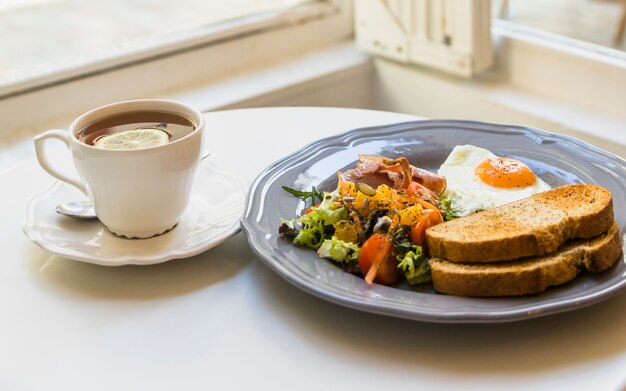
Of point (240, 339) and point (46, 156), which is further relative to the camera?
point (46, 156)

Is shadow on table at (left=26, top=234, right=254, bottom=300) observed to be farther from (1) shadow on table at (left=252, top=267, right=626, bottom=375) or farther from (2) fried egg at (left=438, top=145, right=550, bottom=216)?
(2) fried egg at (left=438, top=145, right=550, bottom=216)

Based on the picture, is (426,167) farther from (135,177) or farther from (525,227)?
(135,177)

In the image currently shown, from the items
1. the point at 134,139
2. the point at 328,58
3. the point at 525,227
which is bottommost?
the point at 328,58

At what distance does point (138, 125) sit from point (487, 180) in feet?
1.90

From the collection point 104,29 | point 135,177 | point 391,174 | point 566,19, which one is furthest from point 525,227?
point 104,29

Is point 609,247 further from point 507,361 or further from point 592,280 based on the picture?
point 507,361

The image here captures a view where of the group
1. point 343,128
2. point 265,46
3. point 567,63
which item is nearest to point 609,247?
point 343,128

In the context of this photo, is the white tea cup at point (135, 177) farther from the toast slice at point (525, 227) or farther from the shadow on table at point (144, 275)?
the toast slice at point (525, 227)

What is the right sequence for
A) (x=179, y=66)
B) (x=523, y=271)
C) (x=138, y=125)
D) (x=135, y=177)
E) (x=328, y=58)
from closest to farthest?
(x=523, y=271)
(x=135, y=177)
(x=138, y=125)
(x=179, y=66)
(x=328, y=58)

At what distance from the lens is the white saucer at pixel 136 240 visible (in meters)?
1.03

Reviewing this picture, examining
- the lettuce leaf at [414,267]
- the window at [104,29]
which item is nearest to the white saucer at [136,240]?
the lettuce leaf at [414,267]

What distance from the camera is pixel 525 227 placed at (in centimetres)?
96

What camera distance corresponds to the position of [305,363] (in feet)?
2.81

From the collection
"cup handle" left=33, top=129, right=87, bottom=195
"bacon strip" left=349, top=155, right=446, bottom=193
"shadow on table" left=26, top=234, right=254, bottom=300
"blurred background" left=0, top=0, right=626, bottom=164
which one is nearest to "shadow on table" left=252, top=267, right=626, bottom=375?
"shadow on table" left=26, top=234, right=254, bottom=300
